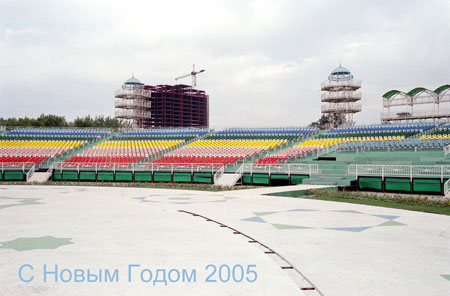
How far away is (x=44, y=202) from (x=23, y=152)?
24.8 metres

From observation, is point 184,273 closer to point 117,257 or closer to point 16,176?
point 117,257

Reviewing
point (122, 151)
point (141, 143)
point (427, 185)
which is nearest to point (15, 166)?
point (122, 151)

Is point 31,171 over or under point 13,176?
over

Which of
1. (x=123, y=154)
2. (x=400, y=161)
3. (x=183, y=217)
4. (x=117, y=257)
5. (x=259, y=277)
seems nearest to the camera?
(x=259, y=277)

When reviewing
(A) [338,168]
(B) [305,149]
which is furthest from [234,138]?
(A) [338,168]

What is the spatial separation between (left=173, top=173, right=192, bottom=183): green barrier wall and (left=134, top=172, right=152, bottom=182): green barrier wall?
6.97 feet

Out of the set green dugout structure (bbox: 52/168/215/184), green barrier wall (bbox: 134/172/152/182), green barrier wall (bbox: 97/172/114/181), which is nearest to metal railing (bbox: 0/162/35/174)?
green dugout structure (bbox: 52/168/215/184)

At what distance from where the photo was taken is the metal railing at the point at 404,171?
19369mm

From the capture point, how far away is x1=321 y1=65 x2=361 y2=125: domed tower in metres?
53.5

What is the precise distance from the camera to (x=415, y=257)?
7.33m

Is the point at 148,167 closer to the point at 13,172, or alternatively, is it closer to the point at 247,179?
the point at 247,179

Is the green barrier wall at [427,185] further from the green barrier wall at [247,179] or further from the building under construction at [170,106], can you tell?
the building under construction at [170,106]

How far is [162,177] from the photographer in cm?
2911

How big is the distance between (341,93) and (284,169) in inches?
1281
